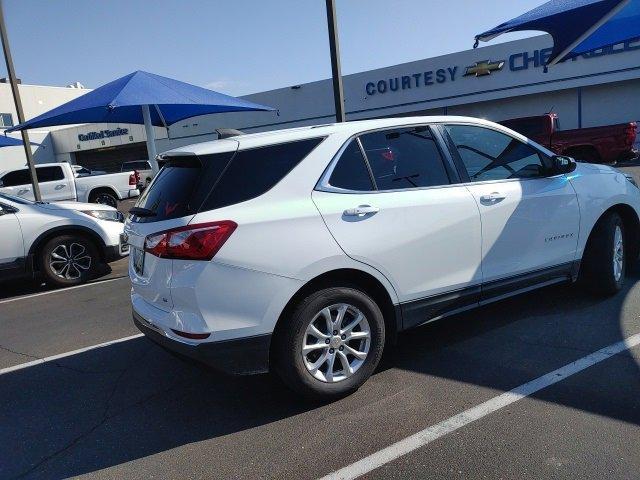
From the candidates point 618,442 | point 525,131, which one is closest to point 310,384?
point 618,442

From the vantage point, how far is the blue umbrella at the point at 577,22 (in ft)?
24.1

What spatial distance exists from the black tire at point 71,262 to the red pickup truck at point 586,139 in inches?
533

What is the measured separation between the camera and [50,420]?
12.0 feet

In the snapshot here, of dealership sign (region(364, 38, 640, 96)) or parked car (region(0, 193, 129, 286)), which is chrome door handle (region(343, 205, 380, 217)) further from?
dealership sign (region(364, 38, 640, 96))

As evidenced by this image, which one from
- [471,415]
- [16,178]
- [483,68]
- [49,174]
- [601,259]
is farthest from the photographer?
[483,68]

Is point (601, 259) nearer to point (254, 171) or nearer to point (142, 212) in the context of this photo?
point (254, 171)

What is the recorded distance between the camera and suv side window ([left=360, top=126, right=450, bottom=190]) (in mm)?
3791

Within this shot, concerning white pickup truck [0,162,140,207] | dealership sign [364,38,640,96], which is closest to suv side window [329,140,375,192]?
white pickup truck [0,162,140,207]

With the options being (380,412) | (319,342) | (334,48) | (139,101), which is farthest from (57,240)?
(380,412)

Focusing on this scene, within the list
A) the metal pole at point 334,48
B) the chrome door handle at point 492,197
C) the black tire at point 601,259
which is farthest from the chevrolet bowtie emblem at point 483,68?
the chrome door handle at point 492,197

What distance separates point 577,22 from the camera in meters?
8.04

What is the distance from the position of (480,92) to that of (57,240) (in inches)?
902

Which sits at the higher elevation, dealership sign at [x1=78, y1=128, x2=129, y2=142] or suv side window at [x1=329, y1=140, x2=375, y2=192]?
dealership sign at [x1=78, y1=128, x2=129, y2=142]

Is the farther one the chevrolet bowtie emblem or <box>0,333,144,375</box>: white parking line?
the chevrolet bowtie emblem
